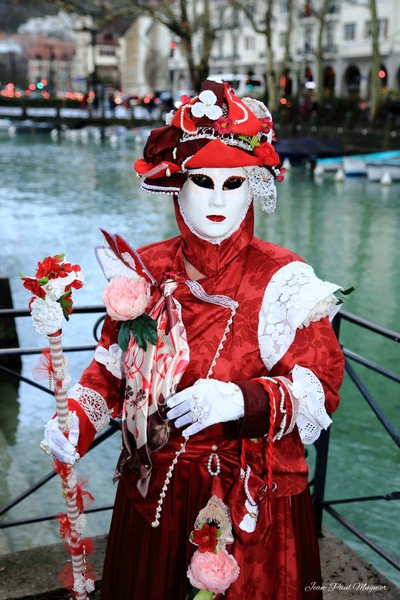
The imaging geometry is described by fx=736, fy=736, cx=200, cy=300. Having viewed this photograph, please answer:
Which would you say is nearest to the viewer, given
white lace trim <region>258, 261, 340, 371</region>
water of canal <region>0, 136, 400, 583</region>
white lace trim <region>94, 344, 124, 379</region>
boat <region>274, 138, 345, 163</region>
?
white lace trim <region>258, 261, 340, 371</region>

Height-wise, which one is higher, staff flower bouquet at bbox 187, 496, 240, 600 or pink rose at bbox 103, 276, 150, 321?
pink rose at bbox 103, 276, 150, 321

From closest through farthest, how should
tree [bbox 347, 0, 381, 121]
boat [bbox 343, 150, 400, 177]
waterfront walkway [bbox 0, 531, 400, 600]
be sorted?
1. waterfront walkway [bbox 0, 531, 400, 600]
2. boat [bbox 343, 150, 400, 177]
3. tree [bbox 347, 0, 381, 121]

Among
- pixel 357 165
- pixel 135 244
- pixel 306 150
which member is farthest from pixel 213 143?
pixel 306 150

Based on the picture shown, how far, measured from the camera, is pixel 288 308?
1809 mm

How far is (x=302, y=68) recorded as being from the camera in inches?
1640

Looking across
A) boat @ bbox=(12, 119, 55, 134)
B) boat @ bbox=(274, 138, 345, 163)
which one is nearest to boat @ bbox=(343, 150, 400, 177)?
boat @ bbox=(274, 138, 345, 163)

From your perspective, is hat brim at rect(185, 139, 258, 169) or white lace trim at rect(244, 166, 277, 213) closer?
hat brim at rect(185, 139, 258, 169)

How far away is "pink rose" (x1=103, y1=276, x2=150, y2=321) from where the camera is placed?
184cm

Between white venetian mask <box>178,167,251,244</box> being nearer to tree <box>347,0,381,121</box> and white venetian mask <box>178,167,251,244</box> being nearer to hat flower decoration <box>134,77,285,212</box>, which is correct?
hat flower decoration <box>134,77,285,212</box>

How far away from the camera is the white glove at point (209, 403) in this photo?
66.5 inches

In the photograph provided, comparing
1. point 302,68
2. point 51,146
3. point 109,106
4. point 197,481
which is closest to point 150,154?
point 197,481

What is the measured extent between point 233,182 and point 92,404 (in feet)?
2.31

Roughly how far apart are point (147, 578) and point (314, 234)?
406 inches

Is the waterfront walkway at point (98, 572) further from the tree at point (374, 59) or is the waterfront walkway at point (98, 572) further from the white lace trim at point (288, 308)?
the tree at point (374, 59)
